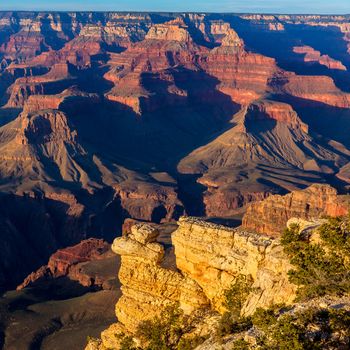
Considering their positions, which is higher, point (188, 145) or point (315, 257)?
point (315, 257)

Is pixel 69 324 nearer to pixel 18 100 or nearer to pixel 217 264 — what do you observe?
pixel 217 264

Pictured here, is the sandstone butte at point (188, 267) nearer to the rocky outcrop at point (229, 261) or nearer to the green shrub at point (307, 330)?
the rocky outcrop at point (229, 261)

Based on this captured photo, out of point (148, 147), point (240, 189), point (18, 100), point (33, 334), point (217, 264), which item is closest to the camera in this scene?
point (217, 264)

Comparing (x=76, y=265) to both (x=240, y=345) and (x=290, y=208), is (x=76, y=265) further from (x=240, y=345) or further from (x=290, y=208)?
(x=240, y=345)

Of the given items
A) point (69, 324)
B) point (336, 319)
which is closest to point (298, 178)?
point (69, 324)

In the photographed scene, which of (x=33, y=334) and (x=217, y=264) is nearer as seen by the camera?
(x=217, y=264)

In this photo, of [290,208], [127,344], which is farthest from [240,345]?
[290,208]

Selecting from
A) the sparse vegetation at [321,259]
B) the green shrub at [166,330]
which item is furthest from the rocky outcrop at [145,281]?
the sparse vegetation at [321,259]
